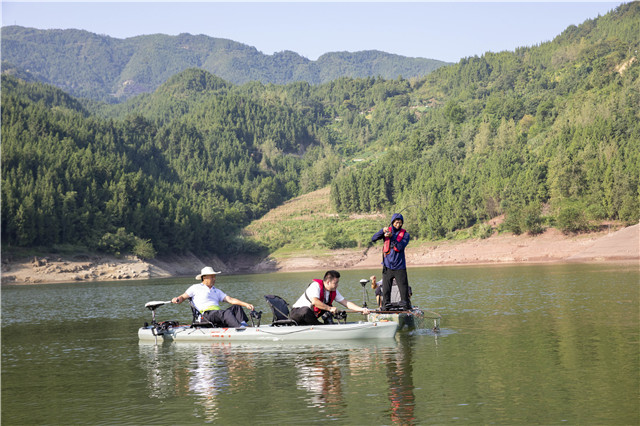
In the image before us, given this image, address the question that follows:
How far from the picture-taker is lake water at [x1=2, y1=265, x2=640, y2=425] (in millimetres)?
15570

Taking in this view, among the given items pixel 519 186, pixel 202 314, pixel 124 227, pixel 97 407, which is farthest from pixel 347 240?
pixel 97 407

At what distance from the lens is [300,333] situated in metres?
26.2

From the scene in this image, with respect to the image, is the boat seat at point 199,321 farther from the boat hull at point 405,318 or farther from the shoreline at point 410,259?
the shoreline at point 410,259

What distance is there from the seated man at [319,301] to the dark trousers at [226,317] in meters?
2.44

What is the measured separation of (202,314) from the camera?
92.8 ft

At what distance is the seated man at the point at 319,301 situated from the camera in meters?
24.6

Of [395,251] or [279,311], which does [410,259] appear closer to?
[395,251]

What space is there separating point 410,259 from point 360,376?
10662 cm

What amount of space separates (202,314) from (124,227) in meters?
108

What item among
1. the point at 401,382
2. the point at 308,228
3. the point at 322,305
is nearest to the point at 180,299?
the point at 322,305

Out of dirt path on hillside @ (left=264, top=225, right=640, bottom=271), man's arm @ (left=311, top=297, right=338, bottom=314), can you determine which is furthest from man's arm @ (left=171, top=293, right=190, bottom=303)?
dirt path on hillside @ (left=264, top=225, right=640, bottom=271)

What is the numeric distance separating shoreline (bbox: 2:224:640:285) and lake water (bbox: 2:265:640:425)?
6826 centimetres

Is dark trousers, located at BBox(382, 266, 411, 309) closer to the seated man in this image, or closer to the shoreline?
the seated man

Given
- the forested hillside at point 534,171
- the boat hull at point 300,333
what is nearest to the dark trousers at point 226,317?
the boat hull at point 300,333
